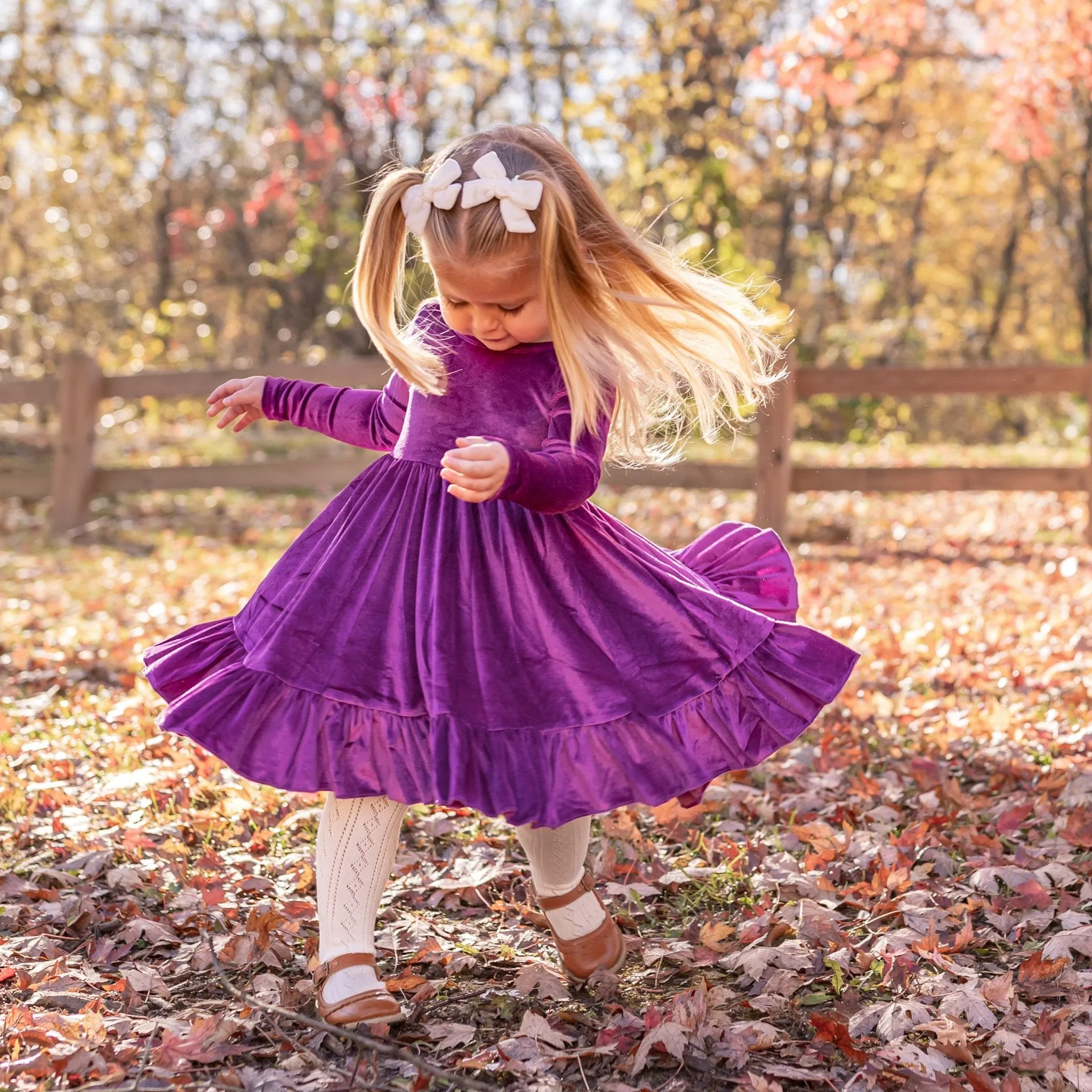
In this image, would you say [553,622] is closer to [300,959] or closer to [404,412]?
[404,412]

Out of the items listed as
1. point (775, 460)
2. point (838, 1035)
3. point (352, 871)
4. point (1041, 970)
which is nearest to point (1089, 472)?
point (775, 460)

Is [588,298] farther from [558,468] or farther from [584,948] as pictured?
[584,948]

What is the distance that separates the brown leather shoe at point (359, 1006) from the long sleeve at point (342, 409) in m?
1.04

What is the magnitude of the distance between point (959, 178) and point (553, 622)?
23494mm

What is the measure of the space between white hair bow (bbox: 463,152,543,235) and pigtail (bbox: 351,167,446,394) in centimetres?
25

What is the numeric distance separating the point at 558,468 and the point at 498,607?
0.93 ft

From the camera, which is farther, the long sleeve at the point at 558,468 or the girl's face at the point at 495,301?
the girl's face at the point at 495,301

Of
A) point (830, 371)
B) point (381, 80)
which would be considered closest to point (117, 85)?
point (381, 80)

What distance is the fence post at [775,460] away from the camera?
809cm

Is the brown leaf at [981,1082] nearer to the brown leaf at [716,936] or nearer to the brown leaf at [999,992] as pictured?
the brown leaf at [999,992]

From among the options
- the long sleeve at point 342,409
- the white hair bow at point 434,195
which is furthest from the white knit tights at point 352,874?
the white hair bow at point 434,195

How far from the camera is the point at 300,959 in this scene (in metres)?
2.76

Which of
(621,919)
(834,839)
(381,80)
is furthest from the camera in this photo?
(381,80)

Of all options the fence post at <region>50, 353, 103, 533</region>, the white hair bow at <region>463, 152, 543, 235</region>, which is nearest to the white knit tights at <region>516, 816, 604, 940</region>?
the white hair bow at <region>463, 152, 543, 235</region>
